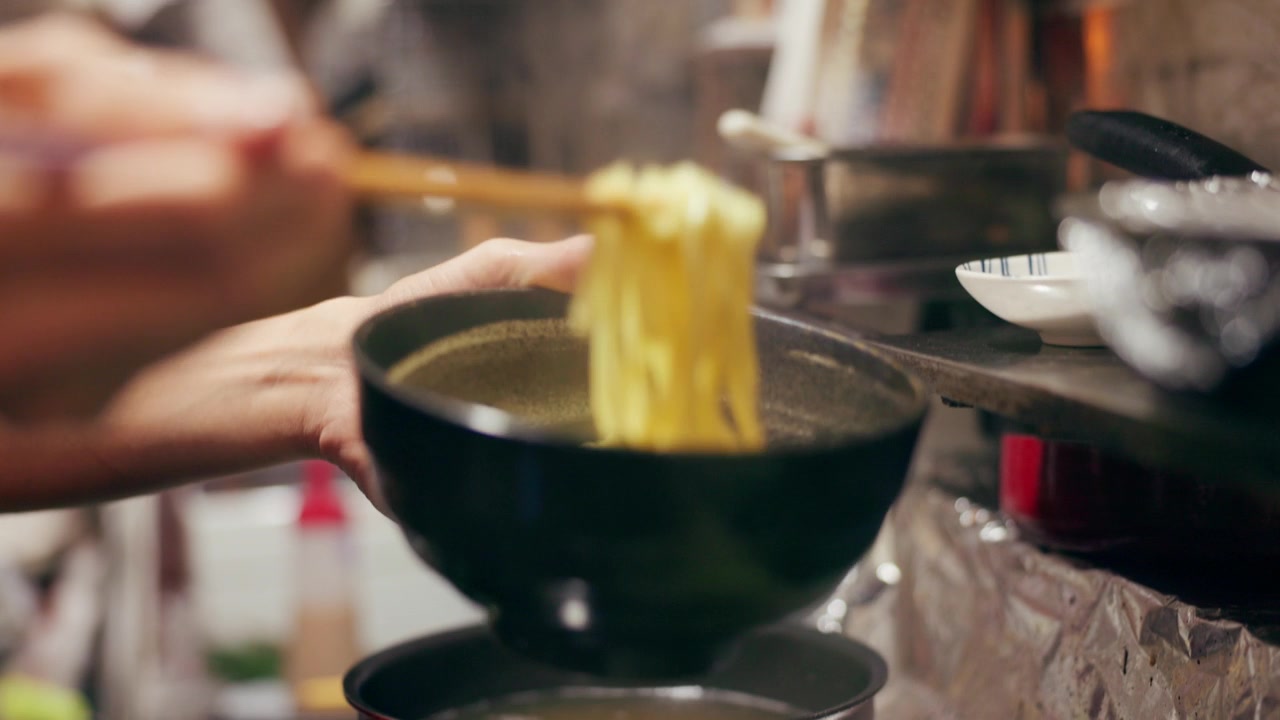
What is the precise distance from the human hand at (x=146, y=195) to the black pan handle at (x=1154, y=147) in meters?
0.70

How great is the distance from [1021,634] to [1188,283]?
1.88 feet

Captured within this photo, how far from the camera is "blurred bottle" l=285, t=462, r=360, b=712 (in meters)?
2.07

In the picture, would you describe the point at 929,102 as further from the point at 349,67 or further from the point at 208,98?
the point at 349,67

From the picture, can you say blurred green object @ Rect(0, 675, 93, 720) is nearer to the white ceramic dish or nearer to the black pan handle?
the white ceramic dish

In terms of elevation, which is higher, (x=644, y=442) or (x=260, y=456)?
(x=644, y=442)

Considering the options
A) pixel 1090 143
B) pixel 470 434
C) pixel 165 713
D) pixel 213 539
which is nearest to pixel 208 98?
pixel 470 434

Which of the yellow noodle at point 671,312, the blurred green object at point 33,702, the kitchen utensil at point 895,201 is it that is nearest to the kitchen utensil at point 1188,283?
the yellow noodle at point 671,312

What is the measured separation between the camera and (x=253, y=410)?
111 centimetres

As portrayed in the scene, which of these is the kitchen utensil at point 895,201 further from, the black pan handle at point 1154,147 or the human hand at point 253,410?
the human hand at point 253,410

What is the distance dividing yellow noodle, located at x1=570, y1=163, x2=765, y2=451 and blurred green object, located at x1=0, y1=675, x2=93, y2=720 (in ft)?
6.33

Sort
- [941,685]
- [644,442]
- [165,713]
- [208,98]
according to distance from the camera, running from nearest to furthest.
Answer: [208,98]
[644,442]
[941,685]
[165,713]

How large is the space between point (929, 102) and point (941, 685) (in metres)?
0.88

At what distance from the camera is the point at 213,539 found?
2.88 m

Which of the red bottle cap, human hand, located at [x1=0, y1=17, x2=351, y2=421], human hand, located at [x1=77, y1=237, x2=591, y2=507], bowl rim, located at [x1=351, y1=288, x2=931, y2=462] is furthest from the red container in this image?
the red bottle cap
